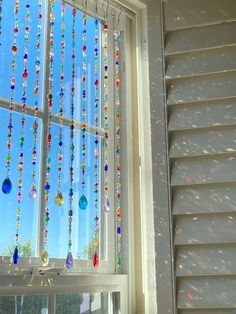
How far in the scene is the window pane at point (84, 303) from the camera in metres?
1.40

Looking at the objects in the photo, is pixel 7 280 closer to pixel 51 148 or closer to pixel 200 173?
pixel 51 148

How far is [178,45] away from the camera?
1.63 m

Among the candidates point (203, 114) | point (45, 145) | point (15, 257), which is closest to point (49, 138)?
point (45, 145)

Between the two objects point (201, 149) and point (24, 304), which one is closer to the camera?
Answer: point (24, 304)

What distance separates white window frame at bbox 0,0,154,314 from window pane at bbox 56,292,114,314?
0.03 m

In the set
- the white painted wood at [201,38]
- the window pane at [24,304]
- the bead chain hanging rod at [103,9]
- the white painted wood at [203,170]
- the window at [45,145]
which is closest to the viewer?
the window pane at [24,304]

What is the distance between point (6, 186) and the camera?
129cm

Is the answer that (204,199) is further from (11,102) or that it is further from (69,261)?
(11,102)

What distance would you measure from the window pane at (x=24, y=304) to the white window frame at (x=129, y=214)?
0.09 feet

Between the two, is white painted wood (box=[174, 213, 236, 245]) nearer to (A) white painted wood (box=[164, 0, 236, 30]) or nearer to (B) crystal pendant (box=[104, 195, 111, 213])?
(B) crystal pendant (box=[104, 195, 111, 213])

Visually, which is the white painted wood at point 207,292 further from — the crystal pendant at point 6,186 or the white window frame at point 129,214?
the crystal pendant at point 6,186

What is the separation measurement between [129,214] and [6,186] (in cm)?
52

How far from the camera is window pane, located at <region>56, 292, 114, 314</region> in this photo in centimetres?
140

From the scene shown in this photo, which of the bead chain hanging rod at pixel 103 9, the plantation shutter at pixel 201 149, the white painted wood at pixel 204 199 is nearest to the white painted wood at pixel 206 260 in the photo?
the plantation shutter at pixel 201 149
